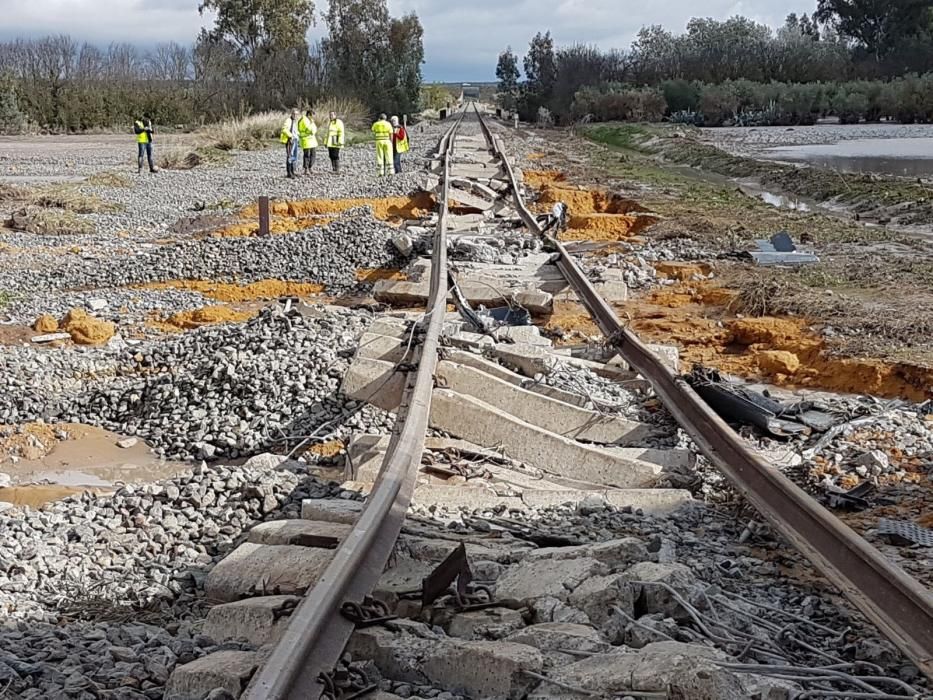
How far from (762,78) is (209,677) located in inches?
2983

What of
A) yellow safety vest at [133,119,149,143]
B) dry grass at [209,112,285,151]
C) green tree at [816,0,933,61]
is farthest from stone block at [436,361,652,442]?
green tree at [816,0,933,61]

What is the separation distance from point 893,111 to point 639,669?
63.5m

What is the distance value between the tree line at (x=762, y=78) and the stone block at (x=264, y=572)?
60.4m

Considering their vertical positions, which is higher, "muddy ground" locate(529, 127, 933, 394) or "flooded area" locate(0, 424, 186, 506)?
"muddy ground" locate(529, 127, 933, 394)

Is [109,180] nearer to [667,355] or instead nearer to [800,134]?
[667,355]

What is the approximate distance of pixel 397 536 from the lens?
4285 mm

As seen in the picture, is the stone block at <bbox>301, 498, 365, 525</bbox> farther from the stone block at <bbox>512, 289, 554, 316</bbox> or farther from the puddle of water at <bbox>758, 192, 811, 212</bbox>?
the puddle of water at <bbox>758, 192, 811, 212</bbox>

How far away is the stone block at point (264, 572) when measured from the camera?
13.2 feet

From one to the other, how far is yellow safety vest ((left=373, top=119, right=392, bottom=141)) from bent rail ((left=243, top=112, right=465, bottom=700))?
1851 centimetres

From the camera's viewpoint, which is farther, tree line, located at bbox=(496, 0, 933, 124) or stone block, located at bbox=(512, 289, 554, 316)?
tree line, located at bbox=(496, 0, 933, 124)

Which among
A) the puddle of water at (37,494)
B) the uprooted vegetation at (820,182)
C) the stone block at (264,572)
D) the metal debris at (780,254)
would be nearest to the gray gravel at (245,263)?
the metal debris at (780,254)

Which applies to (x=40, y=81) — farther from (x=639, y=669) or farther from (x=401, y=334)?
(x=639, y=669)

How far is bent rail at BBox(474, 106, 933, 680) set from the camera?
12.1ft

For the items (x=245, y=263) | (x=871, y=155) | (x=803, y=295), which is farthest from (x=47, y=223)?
(x=871, y=155)
